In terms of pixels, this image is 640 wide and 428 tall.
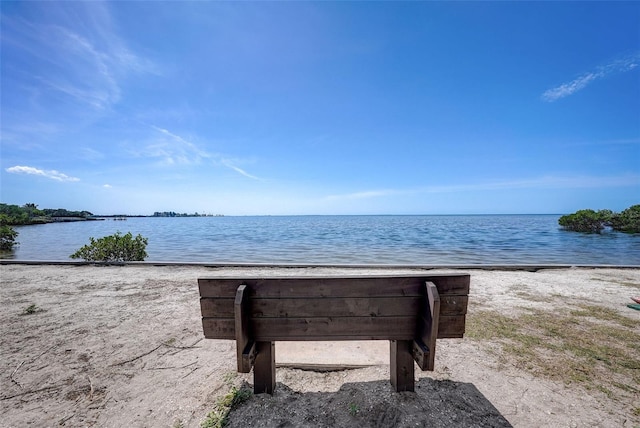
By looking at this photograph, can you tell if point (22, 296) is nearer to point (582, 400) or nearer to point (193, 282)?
point (193, 282)

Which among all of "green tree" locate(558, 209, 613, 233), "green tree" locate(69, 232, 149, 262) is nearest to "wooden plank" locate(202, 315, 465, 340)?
"green tree" locate(69, 232, 149, 262)

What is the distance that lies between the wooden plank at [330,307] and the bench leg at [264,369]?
499 millimetres

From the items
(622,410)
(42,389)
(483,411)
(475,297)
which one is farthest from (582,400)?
(42,389)

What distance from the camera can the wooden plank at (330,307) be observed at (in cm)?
237

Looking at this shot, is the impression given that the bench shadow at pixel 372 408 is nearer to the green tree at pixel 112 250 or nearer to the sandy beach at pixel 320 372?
the sandy beach at pixel 320 372

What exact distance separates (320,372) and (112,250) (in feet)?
35.5

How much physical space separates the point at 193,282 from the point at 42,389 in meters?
4.32

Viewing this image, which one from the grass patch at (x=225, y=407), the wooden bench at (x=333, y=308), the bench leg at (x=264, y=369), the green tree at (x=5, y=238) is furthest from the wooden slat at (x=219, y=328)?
the green tree at (x=5, y=238)

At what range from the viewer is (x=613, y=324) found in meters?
4.43

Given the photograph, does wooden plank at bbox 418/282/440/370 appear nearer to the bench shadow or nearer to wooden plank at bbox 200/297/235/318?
the bench shadow

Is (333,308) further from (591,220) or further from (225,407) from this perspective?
(591,220)

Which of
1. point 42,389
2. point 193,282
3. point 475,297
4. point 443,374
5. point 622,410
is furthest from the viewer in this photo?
point 193,282

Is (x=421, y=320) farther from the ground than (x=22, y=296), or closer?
farther from the ground

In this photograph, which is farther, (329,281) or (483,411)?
(483,411)
